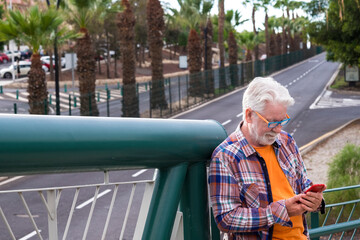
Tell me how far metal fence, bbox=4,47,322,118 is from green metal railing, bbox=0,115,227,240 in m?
17.9

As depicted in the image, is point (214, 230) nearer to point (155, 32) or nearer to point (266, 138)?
point (266, 138)

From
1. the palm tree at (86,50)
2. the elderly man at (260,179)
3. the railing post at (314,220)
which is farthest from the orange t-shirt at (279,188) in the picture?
the palm tree at (86,50)

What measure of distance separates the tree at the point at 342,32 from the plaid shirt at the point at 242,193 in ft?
88.3

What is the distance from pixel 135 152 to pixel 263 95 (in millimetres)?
707

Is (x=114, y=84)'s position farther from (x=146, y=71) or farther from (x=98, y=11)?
(x=98, y=11)

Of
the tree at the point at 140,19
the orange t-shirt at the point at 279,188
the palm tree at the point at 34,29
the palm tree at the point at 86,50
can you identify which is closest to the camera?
the orange t-shirt at the point at 279,188

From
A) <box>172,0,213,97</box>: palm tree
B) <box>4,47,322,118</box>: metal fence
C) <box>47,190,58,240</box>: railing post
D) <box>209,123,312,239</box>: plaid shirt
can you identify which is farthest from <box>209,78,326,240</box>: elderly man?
<box>172,0,213,97</box>: palm tree

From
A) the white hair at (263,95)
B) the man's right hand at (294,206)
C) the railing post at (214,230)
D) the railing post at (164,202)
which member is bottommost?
the railing post at (214,230)

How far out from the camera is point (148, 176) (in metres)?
15.5

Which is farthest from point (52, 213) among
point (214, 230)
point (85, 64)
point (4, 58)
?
point (4, 58)

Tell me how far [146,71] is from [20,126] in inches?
2489

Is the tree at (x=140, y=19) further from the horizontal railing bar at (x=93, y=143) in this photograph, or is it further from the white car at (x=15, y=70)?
the horizontal railing bar at (x=93, y=143)

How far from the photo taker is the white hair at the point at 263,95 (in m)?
2.27

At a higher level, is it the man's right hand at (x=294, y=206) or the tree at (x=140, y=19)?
the tree at (x=140, y=19)
